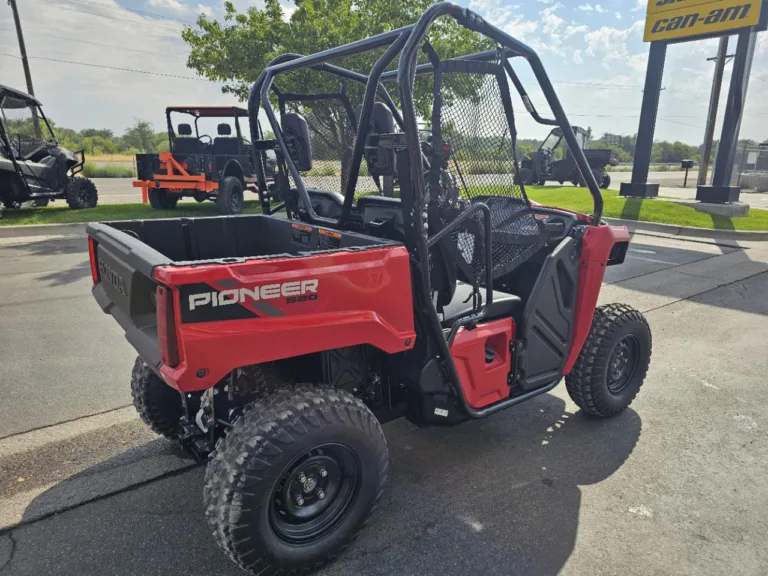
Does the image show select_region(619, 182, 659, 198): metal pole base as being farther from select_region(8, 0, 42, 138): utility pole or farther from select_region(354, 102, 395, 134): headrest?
select_region(8, 0, 42, 138): utility pole

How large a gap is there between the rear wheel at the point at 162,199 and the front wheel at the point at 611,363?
12.3 metres

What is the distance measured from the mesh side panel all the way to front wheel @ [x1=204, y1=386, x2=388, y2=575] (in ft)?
3.65

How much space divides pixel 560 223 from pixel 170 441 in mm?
2768

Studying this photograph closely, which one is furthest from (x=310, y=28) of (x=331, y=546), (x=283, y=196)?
(x=331, y=546)

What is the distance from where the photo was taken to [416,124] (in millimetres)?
2289

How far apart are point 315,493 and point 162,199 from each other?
12923 millimetres

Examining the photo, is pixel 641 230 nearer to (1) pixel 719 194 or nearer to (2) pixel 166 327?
(1) pixel 719 194

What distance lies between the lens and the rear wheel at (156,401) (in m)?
3.01

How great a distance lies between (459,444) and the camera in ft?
11.0

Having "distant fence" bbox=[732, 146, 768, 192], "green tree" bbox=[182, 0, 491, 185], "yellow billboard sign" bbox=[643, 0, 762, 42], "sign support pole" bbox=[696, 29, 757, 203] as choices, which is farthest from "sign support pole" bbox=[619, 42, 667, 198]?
"distant fence" bbox=[732, 146, 768, 192]

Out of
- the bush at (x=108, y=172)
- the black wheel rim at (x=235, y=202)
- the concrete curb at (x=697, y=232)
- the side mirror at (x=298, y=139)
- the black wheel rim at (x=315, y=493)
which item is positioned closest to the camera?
the black wheel rim at (x=315, y=493)

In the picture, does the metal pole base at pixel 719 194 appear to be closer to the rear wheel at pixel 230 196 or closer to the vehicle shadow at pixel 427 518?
the rear wheel at pixel 230 196

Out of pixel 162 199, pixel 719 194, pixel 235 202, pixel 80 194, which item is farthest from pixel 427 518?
pixel 719 194

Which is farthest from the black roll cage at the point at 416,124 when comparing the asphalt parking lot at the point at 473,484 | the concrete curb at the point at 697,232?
the concrete curb at the point at 697,232
